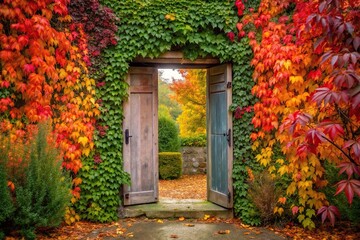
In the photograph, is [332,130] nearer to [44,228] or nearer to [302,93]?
[302,93]

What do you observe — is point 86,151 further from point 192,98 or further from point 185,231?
point 192,98

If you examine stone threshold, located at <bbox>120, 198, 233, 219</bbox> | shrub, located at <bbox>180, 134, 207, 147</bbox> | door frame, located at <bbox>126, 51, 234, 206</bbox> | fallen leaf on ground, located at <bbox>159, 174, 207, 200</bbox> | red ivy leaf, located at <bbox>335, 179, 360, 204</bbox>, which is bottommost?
fallen leaf on ground, located at <bbox>159, 174, 207, 200</bbox>

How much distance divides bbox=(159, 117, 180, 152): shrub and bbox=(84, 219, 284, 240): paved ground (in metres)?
5.19

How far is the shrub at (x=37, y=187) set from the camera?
3.91m

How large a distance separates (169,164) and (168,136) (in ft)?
3.47

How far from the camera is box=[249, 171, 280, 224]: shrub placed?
16.4 ft

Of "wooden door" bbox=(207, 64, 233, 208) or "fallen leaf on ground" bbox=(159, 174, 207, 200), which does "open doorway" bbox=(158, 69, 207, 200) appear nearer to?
"fallen leaf on ground" bbox=(159, 174, 207, 200)

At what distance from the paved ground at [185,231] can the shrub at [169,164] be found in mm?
4539

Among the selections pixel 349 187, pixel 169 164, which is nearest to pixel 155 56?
pixel 349 187

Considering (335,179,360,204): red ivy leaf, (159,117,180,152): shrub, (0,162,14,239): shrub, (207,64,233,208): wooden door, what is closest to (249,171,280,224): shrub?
(207,64,233,208): wooden door

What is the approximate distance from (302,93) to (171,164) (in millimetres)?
5657

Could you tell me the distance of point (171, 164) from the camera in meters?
9.91

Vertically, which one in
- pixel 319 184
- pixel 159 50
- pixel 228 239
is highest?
pixel 159 50

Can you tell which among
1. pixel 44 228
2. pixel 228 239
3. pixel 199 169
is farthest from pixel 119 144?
pixel 199 169
